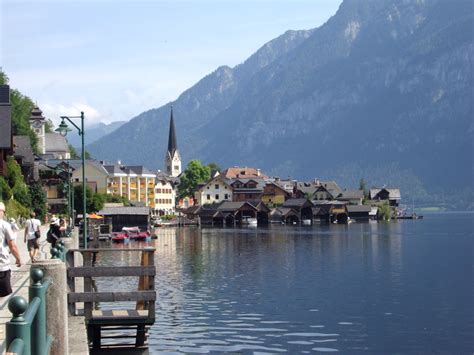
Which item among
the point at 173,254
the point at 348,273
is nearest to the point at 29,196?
the point at 173,254

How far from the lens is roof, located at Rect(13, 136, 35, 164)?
92.6 metres

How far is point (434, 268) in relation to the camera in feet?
239

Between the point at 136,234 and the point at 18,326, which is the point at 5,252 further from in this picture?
the point at 136,234

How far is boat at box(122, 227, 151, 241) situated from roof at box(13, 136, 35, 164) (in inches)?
1076

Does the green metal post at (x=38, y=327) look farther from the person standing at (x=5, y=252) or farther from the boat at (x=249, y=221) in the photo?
the boat at (x=249, y=221)

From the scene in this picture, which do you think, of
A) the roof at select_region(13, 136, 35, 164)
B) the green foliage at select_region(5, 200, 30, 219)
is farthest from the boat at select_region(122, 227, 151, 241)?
the green foliage at select_region(5, 200, 30, 219)

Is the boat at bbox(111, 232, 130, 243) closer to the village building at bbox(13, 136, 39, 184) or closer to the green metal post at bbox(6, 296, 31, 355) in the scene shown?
the village building at bbox(13, 136, 39, 184)

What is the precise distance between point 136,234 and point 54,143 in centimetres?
6422

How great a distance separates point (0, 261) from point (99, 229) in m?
103

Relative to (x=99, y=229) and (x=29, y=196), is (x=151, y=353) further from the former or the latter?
(x=99, y=229)

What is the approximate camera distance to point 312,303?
47.0 m

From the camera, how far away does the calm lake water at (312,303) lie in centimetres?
3438

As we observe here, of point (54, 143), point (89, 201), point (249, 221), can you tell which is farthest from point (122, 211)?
point (249, 221)

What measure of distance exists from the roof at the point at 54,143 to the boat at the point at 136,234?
56.8 m
